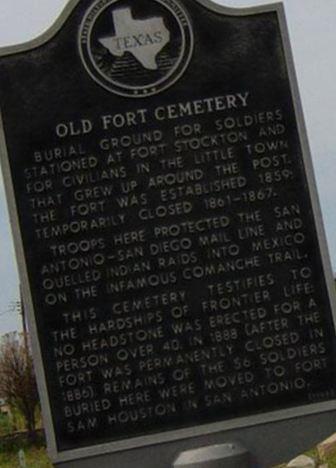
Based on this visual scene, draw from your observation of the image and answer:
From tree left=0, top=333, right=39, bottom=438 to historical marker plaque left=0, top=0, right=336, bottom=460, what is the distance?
28483 mm

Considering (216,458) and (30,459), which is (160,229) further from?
(30,459)

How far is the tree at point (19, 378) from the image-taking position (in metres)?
42.4

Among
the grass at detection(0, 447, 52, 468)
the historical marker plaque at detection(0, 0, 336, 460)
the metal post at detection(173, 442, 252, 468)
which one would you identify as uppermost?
the historical marker plaque at detection(0, 0, 336, 460)

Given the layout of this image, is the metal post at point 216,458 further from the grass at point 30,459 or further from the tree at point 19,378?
the tree at point 19,378

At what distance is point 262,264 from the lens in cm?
1302

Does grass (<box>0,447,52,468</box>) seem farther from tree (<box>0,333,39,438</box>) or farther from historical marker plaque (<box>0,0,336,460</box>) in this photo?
historical marker plaque (<box>0,0,336,460</box>)

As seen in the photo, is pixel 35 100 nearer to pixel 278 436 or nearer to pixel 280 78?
pixel 280 78

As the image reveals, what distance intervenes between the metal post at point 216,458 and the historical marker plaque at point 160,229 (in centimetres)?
23

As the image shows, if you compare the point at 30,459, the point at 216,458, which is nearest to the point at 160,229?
the point at 216,458

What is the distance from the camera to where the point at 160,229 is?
13.0 m

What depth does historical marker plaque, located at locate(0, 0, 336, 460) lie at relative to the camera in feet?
42.3

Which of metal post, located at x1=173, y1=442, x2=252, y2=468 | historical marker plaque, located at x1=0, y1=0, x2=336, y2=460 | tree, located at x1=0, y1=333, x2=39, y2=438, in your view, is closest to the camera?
metal post, located at x1=173, y1=442, x2=252, y2=468

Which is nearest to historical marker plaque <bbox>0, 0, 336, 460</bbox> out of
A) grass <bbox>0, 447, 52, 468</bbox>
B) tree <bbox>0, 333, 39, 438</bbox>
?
grass <bbox>0, 447, 52, 468</bbox>

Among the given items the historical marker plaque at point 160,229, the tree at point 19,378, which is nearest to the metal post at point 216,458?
the historical marker plaque at point 160,229
